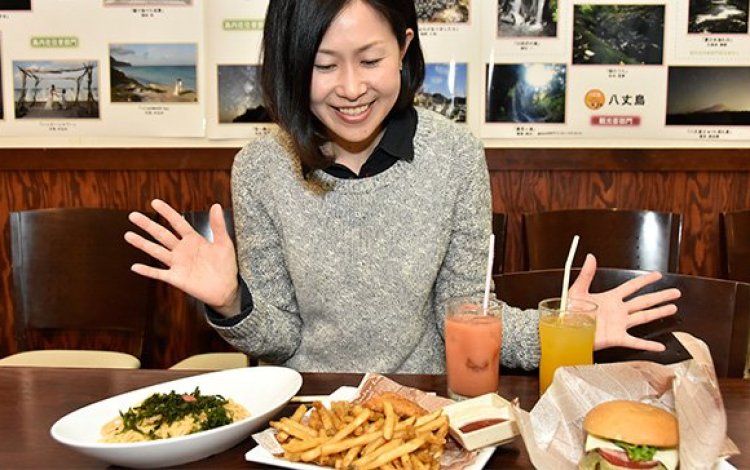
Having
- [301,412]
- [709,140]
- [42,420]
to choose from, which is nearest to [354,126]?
[301,412]

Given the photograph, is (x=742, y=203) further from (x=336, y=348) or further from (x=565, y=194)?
(x=336, y=348)

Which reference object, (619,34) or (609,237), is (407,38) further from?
(619,34)

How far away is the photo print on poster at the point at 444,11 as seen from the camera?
9.01 feet

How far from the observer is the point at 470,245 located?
174 centimetres

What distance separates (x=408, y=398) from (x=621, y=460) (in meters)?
0.35

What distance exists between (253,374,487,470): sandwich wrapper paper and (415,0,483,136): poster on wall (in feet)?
5.28

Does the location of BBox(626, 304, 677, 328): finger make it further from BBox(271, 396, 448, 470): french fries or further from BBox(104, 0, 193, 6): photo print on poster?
BBox(104, 0, 193, 6): photo print on poster

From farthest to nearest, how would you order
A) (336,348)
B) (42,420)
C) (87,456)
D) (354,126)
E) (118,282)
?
(118,282)
(336,348)
(354,126)
(42,420)
(87,456)

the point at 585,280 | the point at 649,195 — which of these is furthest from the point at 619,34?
the point at 585,280

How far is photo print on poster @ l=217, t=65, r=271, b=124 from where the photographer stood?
9.29 feet

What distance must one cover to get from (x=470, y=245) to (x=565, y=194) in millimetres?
1232

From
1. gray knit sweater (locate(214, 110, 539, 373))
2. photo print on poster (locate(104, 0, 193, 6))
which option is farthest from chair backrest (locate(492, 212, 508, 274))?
photo print on poster (locate(104, 0, 193, 6))

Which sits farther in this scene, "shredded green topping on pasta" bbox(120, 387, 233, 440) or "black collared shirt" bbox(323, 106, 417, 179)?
"black collared shirt" bbox(323, 106, 417, 179)

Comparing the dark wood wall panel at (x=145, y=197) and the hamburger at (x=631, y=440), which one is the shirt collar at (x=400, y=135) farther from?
the dark wood wall panel at (x=145, y=197)
